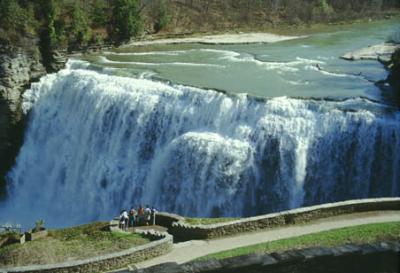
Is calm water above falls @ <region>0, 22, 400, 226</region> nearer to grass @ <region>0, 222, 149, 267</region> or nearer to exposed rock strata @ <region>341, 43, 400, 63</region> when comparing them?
exposed rock strata @ <region>341, 43, 400, 63</region>

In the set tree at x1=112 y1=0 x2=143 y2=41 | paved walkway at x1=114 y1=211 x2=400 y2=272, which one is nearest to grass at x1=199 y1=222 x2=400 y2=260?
paved walkway at x1=114 y1=211 x2=400 y2=272

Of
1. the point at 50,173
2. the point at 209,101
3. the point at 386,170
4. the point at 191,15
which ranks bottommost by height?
the point at 50,173

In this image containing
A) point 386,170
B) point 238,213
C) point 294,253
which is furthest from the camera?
point 238,213

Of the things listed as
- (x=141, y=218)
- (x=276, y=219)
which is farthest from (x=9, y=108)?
(x=276, y=219)

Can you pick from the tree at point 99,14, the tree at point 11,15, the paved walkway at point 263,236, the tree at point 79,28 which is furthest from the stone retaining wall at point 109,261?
the tree at point 99,14

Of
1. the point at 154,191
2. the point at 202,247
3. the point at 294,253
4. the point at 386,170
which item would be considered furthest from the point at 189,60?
the point at 294,253

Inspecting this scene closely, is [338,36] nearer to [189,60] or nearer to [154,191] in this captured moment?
[189,60]

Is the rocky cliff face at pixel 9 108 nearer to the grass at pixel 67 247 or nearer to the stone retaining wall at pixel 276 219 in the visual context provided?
the grass at pixel 67 247
